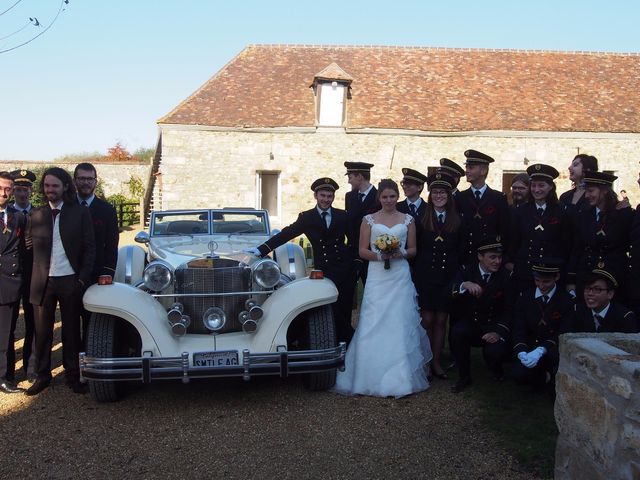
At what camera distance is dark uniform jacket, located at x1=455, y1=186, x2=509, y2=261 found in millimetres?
5719

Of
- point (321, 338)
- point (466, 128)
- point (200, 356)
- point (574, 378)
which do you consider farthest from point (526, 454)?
point (466, 128)

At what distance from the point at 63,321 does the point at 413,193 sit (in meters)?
3.40

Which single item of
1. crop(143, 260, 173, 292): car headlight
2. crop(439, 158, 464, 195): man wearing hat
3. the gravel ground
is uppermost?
crop(439, 158, 464, 195): man wearing hat

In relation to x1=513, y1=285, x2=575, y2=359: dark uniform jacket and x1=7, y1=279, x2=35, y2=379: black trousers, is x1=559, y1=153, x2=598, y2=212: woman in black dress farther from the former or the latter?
x1=7, y1=279, x2=35, y2=379: black trousers

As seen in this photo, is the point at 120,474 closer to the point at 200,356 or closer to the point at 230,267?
the point at 200,356

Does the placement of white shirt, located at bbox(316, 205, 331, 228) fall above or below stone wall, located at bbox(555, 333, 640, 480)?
above

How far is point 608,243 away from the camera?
5.08 metres

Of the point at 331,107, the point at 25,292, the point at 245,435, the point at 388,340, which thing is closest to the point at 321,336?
the point at 388,340

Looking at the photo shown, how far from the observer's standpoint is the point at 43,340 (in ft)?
17.3

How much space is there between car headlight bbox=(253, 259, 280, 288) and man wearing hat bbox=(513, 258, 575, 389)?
80.4 inches

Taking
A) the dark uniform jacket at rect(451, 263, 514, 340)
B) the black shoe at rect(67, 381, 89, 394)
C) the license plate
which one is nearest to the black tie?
the dark uniform jacket at rect(451, 263, 514, 340)

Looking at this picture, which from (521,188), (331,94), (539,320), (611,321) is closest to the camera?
(611,321)

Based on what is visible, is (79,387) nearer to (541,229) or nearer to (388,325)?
(388,325)

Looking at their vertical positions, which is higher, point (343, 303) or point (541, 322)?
point (541, 322)
